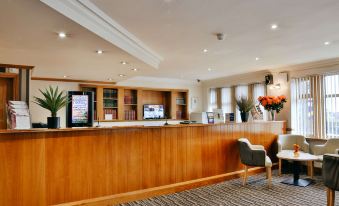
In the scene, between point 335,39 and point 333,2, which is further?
point 335,39

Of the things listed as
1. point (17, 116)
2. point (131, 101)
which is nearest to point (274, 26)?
point (17, 116)

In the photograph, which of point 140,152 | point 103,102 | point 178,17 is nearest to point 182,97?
point 103,102

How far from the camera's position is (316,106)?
592 cm

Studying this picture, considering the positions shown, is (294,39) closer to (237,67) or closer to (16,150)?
(237,67)

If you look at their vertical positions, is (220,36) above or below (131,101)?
above

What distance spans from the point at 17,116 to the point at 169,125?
2294 millimetres

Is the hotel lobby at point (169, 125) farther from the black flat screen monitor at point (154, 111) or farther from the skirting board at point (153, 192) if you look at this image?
the black flat screen monitor at point (154, 111)

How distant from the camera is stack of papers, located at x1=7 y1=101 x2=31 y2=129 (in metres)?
3.16

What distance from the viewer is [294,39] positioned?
416 cm

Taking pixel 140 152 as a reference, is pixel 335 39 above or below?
above

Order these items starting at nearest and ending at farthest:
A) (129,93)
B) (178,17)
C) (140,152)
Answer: (178,17) → (140,152) → (129,93)

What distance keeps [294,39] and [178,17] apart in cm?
220

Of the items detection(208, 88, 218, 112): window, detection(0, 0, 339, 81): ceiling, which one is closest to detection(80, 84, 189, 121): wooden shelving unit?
detection(208, 88, 218, 112): window

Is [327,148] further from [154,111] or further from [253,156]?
[154,111]
